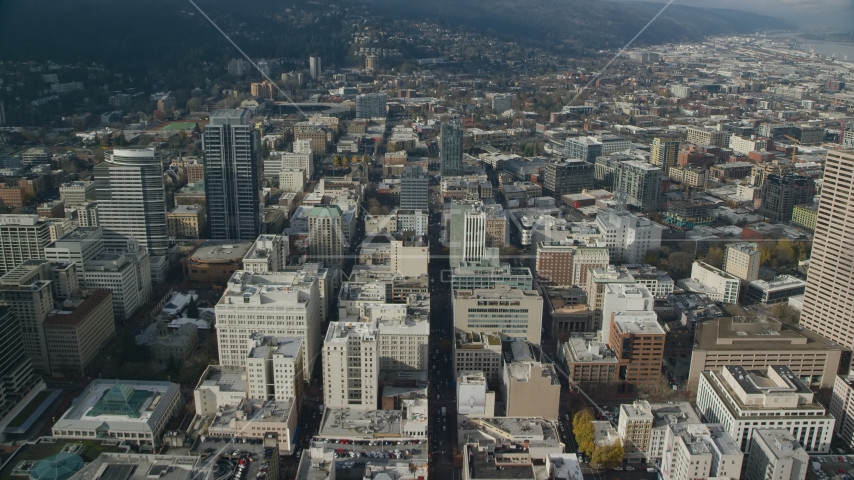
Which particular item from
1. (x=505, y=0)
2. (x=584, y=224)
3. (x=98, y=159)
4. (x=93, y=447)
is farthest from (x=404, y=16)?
(x=93, y=447)

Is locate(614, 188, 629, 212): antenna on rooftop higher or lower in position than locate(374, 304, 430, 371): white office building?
higher

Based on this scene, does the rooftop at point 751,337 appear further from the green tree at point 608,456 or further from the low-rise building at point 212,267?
the low-rise building at point 212,267

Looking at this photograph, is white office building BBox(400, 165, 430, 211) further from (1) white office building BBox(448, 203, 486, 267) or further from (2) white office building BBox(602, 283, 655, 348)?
(2) white office building BBox(602, 283, 655, 348)

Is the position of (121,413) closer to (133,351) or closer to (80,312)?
(133,351)

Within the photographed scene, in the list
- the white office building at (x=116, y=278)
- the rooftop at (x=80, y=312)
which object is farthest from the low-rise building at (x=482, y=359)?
the white office building at (x=116, y=278)

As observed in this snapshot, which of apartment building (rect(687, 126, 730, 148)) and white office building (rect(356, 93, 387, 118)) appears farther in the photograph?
white office building (rect(356, 93, 387, 118))

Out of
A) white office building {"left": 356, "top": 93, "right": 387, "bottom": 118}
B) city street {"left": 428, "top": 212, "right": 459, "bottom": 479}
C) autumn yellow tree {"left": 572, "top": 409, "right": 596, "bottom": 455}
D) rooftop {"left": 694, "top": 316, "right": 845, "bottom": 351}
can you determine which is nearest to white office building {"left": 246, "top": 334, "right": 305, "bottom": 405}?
city street {"left": 428, "top": 212, "right": 459, "bottom": 479}

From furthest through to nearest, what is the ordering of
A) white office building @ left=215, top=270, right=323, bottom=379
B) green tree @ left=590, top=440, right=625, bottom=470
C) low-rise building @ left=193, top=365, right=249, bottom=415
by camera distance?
white office building @ left=215, top=270, right=323, bottom=379
low-rise building @ left=193, top=365, right=249, bottom=415
green tree @ left=590, top=440, right=625, bottom=470

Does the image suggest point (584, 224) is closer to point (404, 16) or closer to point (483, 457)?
point (483, 457)
